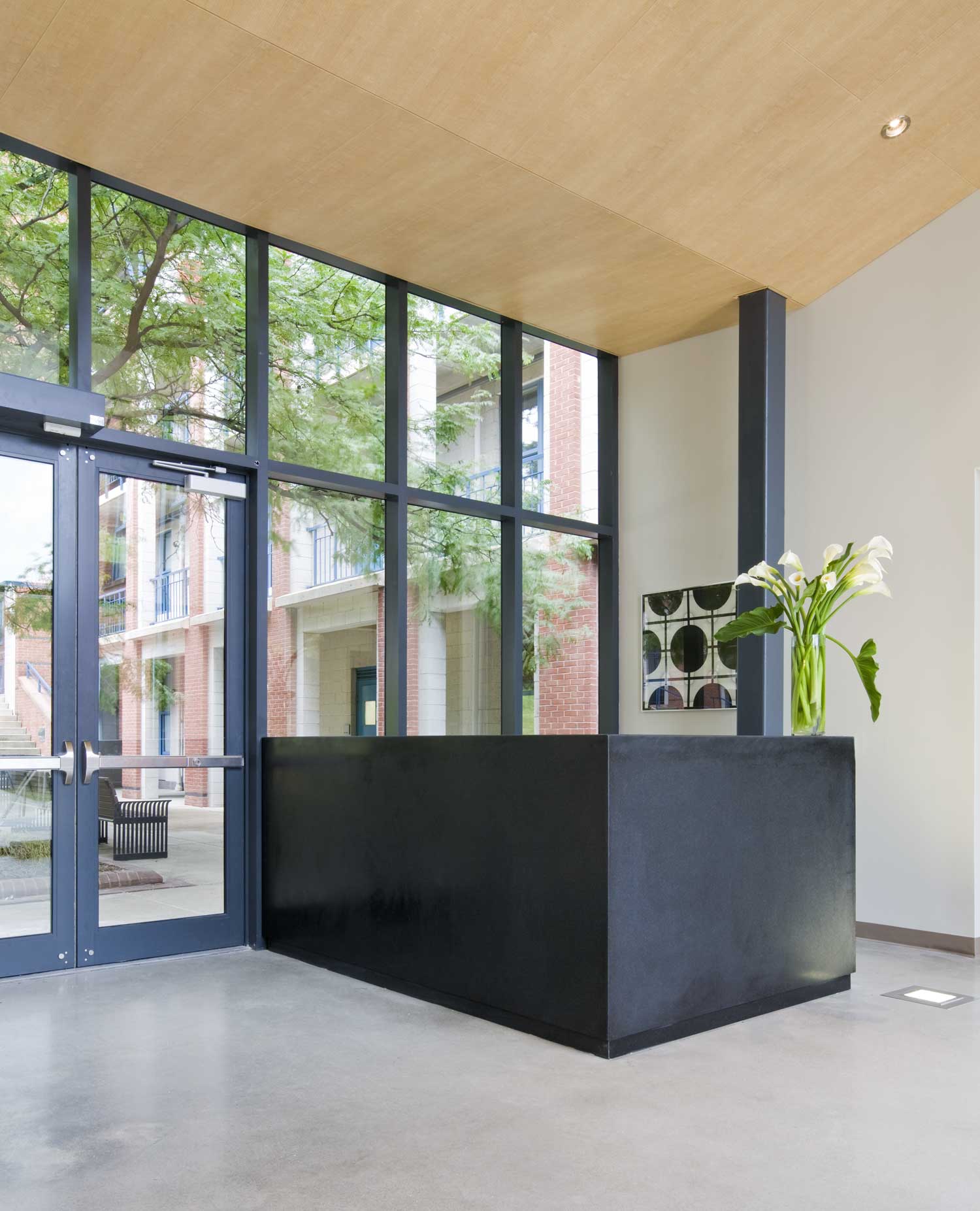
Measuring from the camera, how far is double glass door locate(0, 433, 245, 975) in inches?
178

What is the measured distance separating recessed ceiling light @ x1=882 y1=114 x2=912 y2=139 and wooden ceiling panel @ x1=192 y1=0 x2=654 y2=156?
4.61ft

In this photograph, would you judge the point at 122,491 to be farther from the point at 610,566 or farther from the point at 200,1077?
the point at 610,566

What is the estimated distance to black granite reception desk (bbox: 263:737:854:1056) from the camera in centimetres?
347

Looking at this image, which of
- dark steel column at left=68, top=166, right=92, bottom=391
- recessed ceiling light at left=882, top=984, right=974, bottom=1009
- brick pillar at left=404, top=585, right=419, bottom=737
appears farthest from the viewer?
brick pillar at left=404, top=585, right=419, bottom=737

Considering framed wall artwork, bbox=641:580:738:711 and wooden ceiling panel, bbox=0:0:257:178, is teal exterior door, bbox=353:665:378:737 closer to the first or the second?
framed wall artwork, bbox=641:580:738:711

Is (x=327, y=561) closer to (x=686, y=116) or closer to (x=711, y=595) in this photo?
(x=711, y=595)

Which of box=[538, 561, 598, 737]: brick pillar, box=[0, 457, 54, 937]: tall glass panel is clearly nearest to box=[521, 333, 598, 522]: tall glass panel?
box=[538, 561, 598, 737]: brick pillar

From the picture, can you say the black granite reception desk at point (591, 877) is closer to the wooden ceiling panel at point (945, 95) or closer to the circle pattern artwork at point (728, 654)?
the circle pattern artwork at point (728, 654)

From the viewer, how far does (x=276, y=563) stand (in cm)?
538

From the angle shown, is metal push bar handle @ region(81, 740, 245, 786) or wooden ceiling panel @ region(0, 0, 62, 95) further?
metal push bar handle @ region(81, 740, 245, 786)

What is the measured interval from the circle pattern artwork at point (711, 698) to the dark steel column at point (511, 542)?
1.01 meters

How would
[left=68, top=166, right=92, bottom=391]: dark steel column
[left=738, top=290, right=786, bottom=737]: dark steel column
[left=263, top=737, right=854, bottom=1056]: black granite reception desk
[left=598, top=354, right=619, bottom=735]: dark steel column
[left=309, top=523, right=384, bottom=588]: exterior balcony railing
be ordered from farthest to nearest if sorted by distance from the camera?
[left=598, top=354, right=619, bottom=735]: dark steel column → [left=738, top=290, right=786, bottom=737]: dark steel column → [left=309, top=523, right=384, bottom=588]: exterior balcony railing → [left=68, top=166, right=92, bottom=391]: dark steel column → [left=263, top=737, right=854, bottom=1056]: black granite reception desk

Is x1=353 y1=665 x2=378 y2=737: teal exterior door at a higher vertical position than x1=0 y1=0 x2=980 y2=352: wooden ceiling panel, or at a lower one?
lower

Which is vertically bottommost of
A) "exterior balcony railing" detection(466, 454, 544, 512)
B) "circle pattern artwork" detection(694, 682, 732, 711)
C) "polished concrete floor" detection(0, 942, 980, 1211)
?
"polished concrete floor" detection(0, 942, 980, 1211)
